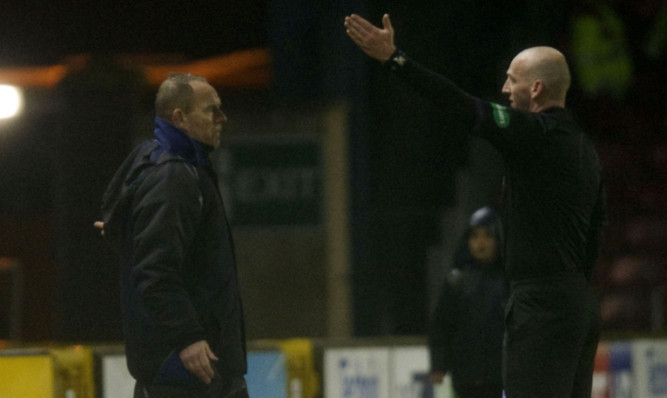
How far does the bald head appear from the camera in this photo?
15.7 ft

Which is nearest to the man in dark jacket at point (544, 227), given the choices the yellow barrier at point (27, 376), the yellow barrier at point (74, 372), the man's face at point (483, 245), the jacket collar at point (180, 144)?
the jacket collar at point (180, 144)

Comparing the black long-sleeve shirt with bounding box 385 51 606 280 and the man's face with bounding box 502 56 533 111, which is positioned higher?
the man's face with bounding box 502 56 533 111

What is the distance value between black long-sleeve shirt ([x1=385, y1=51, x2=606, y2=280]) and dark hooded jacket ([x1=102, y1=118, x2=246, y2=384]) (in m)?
0.78

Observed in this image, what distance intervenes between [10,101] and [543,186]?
32.4 feet

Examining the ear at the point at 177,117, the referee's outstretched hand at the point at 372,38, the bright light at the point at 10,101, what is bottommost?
the ear at the point at 177,117

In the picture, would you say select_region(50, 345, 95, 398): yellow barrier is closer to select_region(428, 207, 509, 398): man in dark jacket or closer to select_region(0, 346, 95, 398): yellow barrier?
select_region(0, 346, 95, 398): yellow barrier

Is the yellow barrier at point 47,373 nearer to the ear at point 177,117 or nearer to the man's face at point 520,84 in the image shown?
the ear at point 177,117

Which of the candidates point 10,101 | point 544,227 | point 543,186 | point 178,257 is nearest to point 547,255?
point 544,227

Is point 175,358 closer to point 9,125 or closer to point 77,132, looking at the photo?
point 77,132

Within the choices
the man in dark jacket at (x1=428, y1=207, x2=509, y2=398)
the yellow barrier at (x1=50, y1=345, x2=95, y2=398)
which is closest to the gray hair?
the man in dark jacket at (x1=428, y1=207, x2=509, y2=398)

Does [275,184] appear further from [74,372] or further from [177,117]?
[177,117]

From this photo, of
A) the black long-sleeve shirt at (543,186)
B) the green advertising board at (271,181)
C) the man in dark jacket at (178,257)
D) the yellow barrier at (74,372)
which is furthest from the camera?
the green advertising board at (271,181)

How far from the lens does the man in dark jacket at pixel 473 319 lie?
25.3 feet

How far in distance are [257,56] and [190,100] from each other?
12.4 metres
